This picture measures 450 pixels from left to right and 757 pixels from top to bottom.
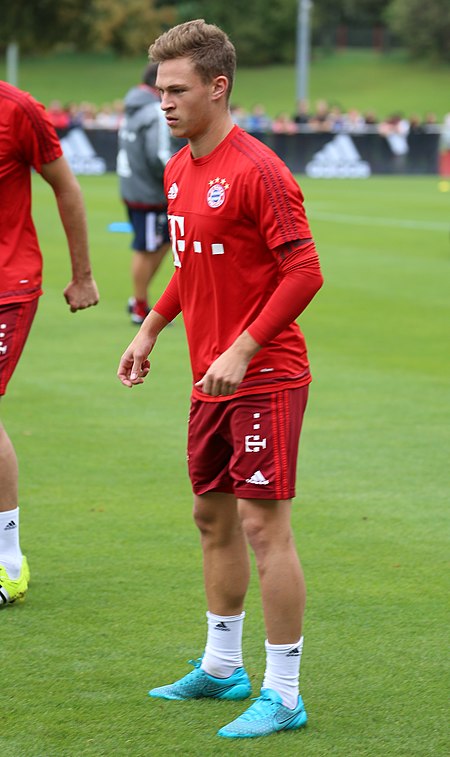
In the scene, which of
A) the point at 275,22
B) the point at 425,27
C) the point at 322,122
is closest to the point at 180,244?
the point at 322,122

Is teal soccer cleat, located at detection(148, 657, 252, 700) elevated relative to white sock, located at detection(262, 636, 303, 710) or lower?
lower

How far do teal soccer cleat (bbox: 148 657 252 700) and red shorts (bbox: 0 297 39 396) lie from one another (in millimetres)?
1426

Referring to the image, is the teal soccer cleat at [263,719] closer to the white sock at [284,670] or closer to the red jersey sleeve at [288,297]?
the white sock at [284,670]

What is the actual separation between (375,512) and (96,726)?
2.69m

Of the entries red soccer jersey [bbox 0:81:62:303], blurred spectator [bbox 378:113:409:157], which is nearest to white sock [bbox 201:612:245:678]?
red soccer jersey [bbox 0:81:62:303]

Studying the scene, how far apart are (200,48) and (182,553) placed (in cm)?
263

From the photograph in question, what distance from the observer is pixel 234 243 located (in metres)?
3.96

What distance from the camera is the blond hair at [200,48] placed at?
3.91 meters

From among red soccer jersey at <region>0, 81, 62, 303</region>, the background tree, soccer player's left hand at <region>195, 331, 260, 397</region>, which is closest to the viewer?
soccer player's left hand at <region>195, 331, 260, 397</region>

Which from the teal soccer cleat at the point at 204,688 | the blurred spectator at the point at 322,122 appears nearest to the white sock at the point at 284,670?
the teal soccer cleat at the point at 204,688

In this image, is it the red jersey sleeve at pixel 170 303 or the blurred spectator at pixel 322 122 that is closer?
the red jersey sleeve at pixel 170 303

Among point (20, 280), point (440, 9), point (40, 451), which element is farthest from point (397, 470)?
point (440, 9)

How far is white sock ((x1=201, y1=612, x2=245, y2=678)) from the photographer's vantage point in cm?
432

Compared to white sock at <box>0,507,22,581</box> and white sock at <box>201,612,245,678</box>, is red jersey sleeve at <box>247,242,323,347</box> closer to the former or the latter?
white sock at <box>201,612,245,678</box>
